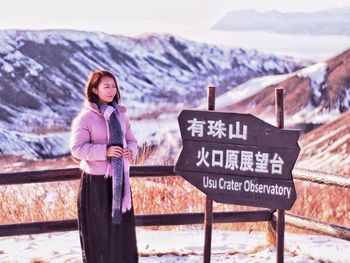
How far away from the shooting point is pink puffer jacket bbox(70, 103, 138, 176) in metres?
4.52

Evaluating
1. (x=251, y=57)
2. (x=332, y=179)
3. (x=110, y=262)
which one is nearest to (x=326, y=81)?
(x=251, y=57)

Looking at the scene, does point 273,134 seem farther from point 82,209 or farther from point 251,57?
point 251,57

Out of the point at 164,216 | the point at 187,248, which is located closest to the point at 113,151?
the point at 164,216

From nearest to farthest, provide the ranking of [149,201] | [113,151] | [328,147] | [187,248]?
[113,151] → [187,248] → [149,201] → [328,147]

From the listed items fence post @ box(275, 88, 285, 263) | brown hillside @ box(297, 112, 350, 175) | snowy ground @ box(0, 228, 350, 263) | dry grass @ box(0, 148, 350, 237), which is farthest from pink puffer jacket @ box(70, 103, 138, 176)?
brown hillside @ box(297, 112, 350, 175)

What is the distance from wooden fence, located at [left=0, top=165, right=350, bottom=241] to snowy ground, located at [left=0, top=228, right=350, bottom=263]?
0.64 feet

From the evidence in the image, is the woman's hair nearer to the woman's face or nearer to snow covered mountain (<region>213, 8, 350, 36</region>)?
the woman's face

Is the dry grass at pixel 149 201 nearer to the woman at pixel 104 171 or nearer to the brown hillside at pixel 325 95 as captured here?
the woman at pixel 104 171

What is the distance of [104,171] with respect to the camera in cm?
464

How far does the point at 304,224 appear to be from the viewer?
563 cm

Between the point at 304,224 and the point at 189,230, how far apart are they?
1.24m

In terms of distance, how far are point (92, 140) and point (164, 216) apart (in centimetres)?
132

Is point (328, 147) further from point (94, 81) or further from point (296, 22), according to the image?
point (94, 81)

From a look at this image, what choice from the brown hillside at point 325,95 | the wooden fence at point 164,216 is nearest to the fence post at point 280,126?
the wooden fence at point 164,216
